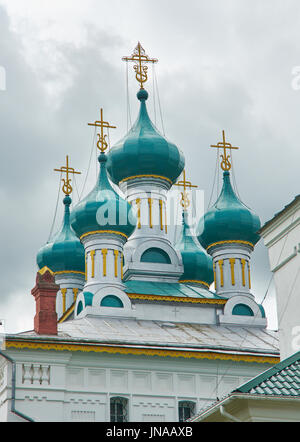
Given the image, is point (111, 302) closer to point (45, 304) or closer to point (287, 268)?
point (45, 304)

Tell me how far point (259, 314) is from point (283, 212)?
36.3 ft

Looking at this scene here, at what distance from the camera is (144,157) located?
82.1 feet

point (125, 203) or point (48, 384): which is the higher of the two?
point (125, 203)

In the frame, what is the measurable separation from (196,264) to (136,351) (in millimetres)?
7835

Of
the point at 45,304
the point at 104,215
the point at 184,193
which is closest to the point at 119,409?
the point at 45,304

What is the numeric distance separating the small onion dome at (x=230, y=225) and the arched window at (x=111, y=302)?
4157mm

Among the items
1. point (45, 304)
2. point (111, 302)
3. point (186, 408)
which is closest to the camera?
point (186, 408)

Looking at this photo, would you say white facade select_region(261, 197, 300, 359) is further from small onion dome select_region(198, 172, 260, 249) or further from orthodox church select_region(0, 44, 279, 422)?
small onion dome select_region(198, 172, 260, 249)

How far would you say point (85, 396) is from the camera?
19.2 m

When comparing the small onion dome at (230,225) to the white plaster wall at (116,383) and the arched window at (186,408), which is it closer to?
the white plaster wall at (116,383)

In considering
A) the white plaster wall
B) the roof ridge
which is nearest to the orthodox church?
the white plaster wall

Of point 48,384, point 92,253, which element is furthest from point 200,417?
point 92,253
